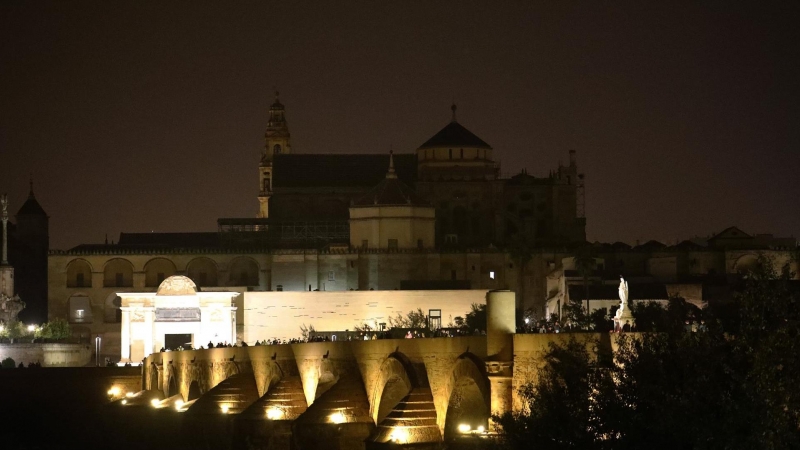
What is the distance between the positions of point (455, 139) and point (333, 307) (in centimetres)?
1981

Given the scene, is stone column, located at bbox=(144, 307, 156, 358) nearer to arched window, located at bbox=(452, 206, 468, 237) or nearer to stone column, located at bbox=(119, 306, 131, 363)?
stone column, located at bbox=(119, 306, 131, 363)

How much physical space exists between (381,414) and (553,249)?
2066 inches

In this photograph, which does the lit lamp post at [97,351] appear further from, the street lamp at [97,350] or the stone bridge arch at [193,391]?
the stone bridge arch at [193,391]

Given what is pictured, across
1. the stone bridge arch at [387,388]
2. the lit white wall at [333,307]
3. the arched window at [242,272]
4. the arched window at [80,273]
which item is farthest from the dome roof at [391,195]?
the stone bridge arch at [387,388]

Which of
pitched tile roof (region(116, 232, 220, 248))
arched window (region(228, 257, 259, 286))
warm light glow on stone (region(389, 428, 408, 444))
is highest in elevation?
pitched tile roof (region(116, 232, 220, 248))

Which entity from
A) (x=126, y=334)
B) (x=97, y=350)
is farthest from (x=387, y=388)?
(x=97, y=350)

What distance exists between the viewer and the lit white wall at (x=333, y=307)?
82.4 m

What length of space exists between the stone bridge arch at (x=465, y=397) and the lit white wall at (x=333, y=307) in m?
44.1

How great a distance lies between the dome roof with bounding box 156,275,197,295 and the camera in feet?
257

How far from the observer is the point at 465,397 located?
37.9 metres

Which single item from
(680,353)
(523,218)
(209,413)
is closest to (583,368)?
(680,353)

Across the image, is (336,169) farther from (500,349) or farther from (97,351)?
(500,349)

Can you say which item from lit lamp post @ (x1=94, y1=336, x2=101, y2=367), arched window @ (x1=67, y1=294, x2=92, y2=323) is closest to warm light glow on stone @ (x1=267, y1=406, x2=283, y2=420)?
lit lamp post @ (x1=94, y1=336, x2=101, y2=367)

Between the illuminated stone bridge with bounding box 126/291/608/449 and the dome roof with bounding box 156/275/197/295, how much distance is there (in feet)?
72.0
